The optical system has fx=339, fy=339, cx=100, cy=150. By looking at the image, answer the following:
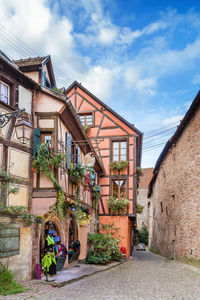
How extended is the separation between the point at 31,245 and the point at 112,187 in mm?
10397

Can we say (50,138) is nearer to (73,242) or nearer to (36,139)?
(36,139)

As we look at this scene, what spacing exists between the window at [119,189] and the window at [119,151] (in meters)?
1.36

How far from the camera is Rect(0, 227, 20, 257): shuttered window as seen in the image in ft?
28.8

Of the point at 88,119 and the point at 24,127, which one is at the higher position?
the point at 88,119

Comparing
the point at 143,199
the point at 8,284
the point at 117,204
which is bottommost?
the point at 8,284

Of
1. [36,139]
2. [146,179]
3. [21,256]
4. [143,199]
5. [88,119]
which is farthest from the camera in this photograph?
[146,179]

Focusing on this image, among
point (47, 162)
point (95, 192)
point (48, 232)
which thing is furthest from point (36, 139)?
point (95, 192)

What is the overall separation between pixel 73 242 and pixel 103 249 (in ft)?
11.4

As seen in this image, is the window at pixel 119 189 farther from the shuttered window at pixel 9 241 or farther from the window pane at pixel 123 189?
the shuttered window at pixel 9 241

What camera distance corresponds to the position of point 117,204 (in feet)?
63.2

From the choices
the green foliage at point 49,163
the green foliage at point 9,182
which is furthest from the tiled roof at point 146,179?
the green foliage at point 9,182

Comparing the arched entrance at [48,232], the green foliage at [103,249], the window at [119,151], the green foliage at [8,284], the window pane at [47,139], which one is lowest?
the green foliage at [103,249]

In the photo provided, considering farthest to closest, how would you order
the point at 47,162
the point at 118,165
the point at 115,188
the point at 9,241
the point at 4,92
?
the point at 115,188 → the point at 118,165 → the point at 47,162 → the point at 4,92 → the point at 9,241

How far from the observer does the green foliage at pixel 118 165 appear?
19656 mm
